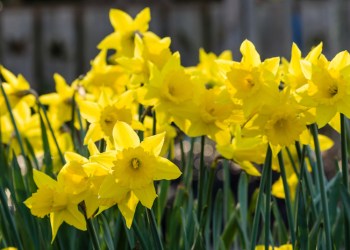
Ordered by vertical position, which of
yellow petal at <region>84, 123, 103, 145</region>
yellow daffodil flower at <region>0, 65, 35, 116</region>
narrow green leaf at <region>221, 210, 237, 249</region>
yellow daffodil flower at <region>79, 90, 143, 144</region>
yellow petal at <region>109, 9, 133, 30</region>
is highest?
yellow petal at <region>109, 9, 133, 30</region>

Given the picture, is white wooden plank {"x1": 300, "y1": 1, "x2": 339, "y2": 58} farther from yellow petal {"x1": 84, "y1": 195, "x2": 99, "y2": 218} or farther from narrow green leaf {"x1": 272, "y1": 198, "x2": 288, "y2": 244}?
yellow petal {"x1": 84, "y1": 195, "x2": 99, "y2": 218}

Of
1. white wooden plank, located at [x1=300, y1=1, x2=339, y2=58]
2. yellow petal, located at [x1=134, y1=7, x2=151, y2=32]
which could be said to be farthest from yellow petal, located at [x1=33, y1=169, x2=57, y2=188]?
white wooden plank, located at [x1=300, y1=1, x2=339, y2=58]

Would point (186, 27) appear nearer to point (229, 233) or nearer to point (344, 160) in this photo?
point (229, 233)

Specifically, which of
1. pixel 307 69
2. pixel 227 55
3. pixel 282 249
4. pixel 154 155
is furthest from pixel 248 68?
pixel 227 55

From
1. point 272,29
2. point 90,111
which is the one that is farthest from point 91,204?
point 272,29

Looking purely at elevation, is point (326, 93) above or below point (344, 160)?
above

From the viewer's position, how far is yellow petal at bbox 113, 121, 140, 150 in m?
1.34

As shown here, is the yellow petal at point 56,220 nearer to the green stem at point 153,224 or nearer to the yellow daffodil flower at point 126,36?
the green stem at point 153,224

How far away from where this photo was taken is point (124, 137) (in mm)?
1338

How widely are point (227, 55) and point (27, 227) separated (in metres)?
0.88

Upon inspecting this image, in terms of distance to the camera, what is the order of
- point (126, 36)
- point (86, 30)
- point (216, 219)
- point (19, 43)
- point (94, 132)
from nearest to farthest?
point (94, 132) → point (216, 219) → point (126, 36) → point (86, 30) → point (19, 43)

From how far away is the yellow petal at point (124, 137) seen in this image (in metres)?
1.34

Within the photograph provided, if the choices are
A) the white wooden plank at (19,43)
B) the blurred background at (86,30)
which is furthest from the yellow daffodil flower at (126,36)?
the white wooden plank at (19,43)

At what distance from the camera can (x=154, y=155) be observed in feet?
4.36
